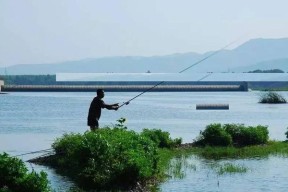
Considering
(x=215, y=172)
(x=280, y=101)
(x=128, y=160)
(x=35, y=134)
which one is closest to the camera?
(x=128, y=160)

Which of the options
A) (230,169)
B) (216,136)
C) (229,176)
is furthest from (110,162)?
(216,136)

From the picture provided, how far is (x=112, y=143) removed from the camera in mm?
21016

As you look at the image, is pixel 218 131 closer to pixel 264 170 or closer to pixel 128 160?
pixel 264 170

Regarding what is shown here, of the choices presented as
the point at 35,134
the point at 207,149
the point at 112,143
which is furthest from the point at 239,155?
the point at 35,134

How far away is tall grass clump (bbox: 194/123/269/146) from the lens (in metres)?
33.8

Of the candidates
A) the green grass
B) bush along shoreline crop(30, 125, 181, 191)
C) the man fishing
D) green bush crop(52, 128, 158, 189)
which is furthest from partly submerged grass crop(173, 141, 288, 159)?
green bush crop(52, 128, 158, 189)

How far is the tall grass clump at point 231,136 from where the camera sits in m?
33.8

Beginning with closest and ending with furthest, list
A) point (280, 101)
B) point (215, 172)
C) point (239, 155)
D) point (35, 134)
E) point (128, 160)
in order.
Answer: point (128, 160) → point (215, 172) → point (239, 155) → point (35, 134) → point (280, 101)

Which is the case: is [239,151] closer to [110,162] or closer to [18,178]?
[110,162]

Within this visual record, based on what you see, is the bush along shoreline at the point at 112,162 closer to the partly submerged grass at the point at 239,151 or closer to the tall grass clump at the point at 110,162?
the tall grass clump at the point at 110,162

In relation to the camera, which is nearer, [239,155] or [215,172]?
[215,172]

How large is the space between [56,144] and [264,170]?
24.7 feet

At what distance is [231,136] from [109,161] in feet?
48.2

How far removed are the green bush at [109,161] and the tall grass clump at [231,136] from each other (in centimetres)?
1216
